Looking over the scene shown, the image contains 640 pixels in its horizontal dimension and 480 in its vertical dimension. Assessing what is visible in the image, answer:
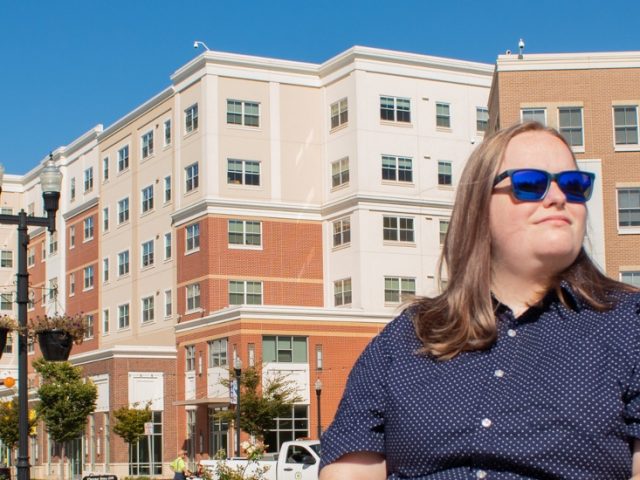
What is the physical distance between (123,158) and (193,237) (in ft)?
42.2

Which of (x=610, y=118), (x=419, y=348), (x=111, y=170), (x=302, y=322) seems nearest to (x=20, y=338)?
(x=419, y=348)

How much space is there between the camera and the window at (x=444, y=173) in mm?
63344

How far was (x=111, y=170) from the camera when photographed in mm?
74938

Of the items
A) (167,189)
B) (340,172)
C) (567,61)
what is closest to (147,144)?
(167,189)

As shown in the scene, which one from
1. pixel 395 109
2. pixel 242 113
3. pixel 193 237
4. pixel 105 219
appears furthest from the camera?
pixel 105 219

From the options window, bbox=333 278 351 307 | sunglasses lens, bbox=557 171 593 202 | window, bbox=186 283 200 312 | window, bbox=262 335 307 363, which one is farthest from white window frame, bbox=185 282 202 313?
sunglasses lens, bbox=557 171 593 202

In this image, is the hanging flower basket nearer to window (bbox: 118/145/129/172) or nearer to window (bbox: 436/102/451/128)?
window (bbox: 436/102/451/128)

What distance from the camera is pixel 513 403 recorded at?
2777 millimetres

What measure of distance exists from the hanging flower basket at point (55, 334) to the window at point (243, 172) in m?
44.4

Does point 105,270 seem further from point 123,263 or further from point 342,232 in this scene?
point 342,232

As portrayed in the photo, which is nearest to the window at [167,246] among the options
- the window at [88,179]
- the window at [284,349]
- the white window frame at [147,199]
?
the white window frame at [147,199]

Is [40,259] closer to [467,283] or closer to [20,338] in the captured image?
[20,338]

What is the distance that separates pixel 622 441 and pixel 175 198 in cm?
6350

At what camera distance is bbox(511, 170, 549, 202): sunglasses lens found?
2943 millimetres
